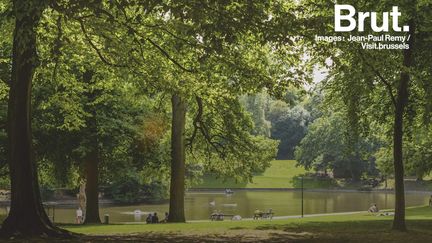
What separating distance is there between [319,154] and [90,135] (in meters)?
78.7

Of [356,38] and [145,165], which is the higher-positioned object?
[356,38]

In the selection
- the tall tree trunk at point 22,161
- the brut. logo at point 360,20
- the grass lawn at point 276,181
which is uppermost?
the brut. logo at point 360,20

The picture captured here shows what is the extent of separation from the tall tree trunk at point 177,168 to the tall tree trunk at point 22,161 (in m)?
13.7

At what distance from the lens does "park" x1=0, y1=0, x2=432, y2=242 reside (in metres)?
14.1

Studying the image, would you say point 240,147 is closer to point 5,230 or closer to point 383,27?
point 383,27

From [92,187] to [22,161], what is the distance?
15265 millimetres

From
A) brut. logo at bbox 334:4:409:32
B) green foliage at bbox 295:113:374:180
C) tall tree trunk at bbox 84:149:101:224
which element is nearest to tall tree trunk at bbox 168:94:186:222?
Result: tall tree trunk at bbox 84:149:101:224

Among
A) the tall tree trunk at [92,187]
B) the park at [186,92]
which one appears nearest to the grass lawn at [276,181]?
the park at [186,92]

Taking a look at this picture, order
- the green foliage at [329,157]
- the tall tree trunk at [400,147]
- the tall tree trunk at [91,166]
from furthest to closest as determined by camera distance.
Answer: the green foliage at [329,157] < the tall tree trunk at [91,166] < the tall tree trunk at [400,147]

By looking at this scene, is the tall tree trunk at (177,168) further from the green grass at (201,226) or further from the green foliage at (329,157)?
the green foliage at (329,157)

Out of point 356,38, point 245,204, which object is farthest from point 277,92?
point 245,204

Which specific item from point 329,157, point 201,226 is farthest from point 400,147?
point 329,157

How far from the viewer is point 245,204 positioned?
2606 inches

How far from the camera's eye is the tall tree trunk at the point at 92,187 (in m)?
29.0
